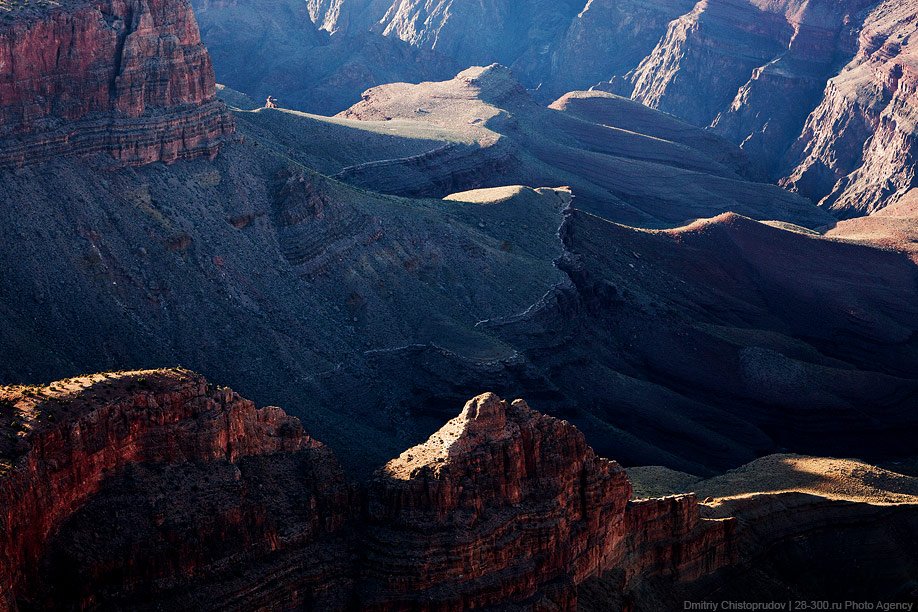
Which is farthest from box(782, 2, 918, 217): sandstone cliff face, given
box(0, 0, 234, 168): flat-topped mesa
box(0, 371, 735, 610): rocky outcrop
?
box(0, 371, 735, 610): rocky outcrop

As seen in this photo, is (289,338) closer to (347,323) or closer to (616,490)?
(347,323)

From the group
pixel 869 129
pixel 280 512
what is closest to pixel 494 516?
pixel 280 512

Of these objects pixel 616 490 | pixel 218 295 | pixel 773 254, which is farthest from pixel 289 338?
pixel 773 254

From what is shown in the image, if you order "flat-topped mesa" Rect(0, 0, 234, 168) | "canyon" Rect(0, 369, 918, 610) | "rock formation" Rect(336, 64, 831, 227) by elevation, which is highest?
"flat-topped mesa" Rect(0, 0, 234, 168)

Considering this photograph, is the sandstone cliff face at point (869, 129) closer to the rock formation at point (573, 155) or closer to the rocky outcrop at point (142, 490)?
the rock formation at point (573, 155)

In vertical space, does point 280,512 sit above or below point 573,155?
above

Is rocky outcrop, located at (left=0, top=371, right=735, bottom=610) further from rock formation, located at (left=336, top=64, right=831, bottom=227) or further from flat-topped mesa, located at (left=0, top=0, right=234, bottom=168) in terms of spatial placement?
rock formation, located at (left=336, top=64, right=831, bottom=227)

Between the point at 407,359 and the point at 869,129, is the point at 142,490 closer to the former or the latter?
the point at 407,359
